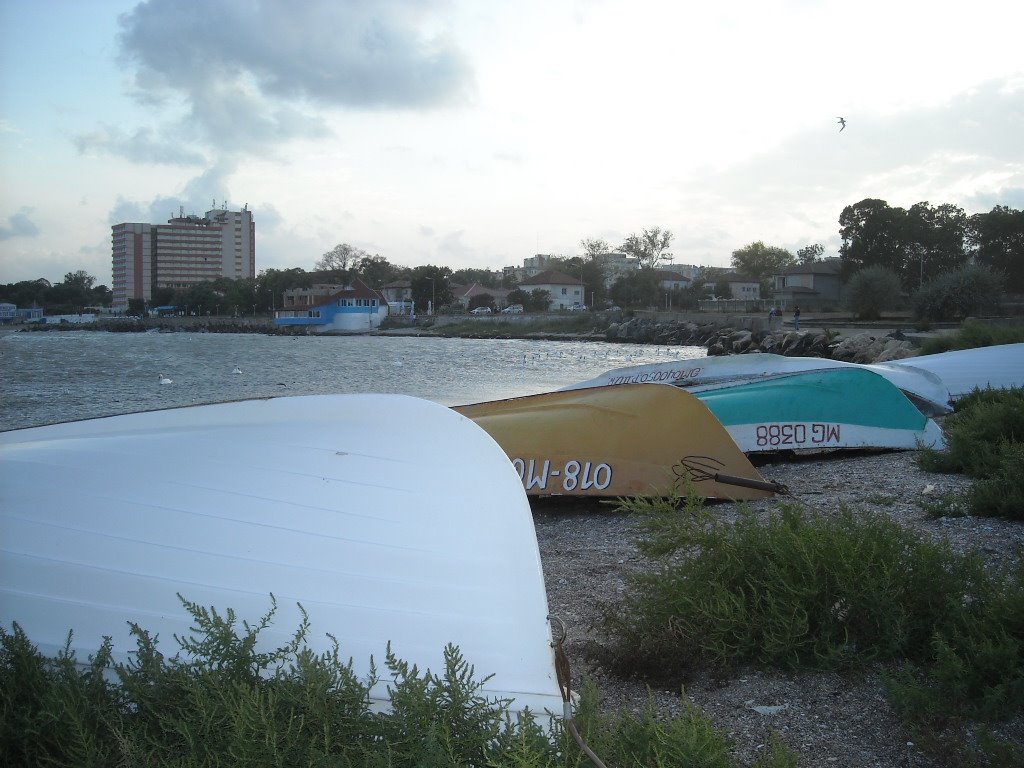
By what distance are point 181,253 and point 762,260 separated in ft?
269

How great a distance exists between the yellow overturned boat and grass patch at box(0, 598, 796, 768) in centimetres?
415

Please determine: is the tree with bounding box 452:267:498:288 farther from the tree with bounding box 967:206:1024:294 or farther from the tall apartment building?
the tree with bounding box 967:206:1024:294

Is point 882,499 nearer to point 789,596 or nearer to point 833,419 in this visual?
point 833,419

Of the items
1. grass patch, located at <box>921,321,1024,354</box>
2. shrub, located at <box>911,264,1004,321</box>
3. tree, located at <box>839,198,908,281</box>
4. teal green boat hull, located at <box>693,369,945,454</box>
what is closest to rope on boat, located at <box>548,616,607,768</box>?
teal green boat hull, located at <box>693,369,945,454</box>

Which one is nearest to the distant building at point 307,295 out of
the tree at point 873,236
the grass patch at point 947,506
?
the tree at point 873,236

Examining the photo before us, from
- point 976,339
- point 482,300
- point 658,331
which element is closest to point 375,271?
point 482,300

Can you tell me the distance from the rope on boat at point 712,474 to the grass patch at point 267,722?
4.08 m

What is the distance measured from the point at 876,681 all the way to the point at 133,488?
9.88 ft

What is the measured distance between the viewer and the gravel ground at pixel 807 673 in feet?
9.71

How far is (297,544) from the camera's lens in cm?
303

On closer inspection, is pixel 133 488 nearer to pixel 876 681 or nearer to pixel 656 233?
pixel 876 681

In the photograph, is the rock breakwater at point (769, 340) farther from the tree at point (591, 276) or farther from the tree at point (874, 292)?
the tree at point (591, 276)

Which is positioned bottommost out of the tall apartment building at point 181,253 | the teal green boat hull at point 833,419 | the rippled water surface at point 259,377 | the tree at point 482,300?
the rippled water surface at point 259,377

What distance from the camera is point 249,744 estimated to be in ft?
6.74
